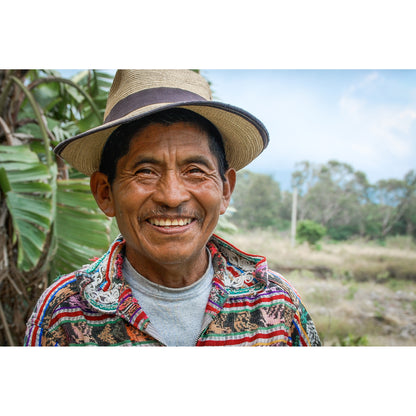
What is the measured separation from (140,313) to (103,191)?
1.27 feet

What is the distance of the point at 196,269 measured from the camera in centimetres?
118

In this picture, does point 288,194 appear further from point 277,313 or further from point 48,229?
point 277,313

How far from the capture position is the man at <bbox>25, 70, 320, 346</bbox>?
1.03 metres

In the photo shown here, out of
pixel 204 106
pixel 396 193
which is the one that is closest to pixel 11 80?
pixel 204 106

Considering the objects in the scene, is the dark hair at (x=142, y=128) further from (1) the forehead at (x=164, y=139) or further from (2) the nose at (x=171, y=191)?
(2) the nose at (x=171, y=191)

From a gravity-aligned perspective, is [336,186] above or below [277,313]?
below

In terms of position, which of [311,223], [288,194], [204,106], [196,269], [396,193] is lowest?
[311,223]

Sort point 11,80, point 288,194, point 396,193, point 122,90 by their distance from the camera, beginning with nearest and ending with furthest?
1. point 122,90
2. point 11,80
3. point 396,193
4. point 288,194

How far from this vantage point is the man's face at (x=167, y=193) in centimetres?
101

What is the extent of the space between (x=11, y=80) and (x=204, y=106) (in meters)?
2.24

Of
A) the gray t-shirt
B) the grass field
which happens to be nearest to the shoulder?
the gray t-shirt

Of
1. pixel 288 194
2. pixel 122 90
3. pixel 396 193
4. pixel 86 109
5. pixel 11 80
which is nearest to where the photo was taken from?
pixel 122 90

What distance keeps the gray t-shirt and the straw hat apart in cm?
40

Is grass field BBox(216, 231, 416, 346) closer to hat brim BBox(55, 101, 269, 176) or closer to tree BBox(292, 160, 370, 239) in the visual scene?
tree BBox(292, 160, 370, 239)
